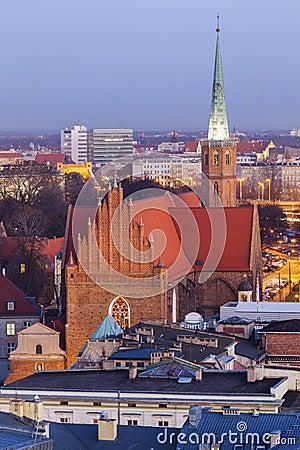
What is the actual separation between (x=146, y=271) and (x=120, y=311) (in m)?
1.74

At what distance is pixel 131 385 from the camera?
37.9 metres

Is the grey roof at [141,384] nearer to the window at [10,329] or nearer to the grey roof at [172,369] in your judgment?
the grey roof at [172,369]

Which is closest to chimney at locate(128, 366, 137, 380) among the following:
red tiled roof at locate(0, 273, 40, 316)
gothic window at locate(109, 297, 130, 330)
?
gothic window at locate(109, 297, 130, 330)

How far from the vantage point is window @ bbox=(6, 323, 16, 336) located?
2311 inches

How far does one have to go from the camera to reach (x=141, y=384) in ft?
125

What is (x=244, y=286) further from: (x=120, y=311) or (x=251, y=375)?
(x=251, y=375)

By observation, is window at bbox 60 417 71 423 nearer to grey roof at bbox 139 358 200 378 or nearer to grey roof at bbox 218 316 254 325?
grey roof at bbox 139 358 200 378

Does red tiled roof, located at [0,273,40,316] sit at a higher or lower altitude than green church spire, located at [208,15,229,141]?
lower

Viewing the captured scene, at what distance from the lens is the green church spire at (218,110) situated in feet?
255

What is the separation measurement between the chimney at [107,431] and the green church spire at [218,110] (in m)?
47.9

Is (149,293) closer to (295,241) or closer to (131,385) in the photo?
(131,385)

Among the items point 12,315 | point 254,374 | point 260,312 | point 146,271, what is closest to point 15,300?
point 12,315

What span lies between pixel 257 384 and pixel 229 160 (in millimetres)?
40066

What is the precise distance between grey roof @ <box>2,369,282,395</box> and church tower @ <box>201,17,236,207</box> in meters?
34.1
